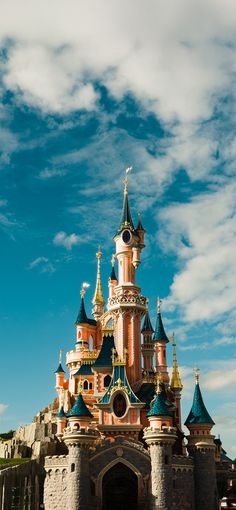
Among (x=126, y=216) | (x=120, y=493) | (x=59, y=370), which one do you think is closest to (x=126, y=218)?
(x=126, y=216)

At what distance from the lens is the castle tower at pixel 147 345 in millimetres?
77688

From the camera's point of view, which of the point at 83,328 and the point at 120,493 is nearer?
the point at 120,493

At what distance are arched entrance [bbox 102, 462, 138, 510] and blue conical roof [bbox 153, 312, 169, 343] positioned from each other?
21771 millimetres

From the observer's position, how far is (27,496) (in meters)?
58.6

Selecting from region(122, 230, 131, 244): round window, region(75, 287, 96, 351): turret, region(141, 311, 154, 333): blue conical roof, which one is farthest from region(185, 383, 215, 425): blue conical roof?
region(75, 287, 96, 351): turret

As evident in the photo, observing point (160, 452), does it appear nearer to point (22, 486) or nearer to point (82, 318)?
point (22, 486)

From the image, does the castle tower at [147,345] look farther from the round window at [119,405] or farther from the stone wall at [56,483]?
the stone wall at [56,483]

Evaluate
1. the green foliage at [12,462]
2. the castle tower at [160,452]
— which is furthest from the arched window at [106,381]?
the green foliage at [12,462]

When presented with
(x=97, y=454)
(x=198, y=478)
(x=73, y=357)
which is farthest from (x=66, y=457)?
(x=73, y=357)

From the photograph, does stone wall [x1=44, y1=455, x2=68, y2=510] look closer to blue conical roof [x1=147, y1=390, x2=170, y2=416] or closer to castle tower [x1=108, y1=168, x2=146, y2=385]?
blue conical roof [x1=147, y1=390, x2=170, y2=416]

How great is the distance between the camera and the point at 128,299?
2717 inches

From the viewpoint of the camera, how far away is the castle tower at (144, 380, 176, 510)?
53688 mm

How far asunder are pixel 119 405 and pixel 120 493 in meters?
7.87

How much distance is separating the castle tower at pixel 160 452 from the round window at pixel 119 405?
3.20 meters
